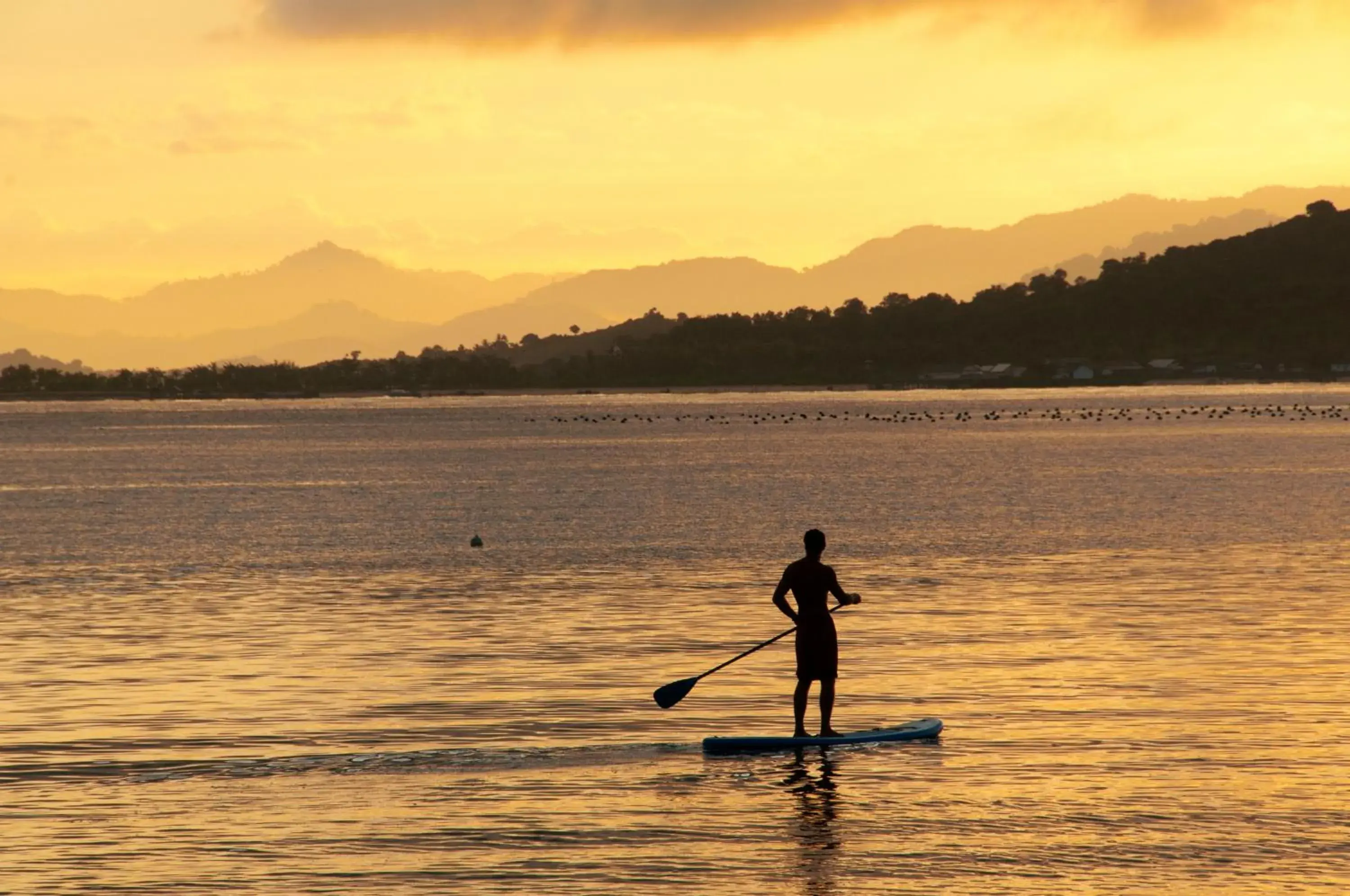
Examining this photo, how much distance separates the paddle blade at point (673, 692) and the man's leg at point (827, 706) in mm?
2348

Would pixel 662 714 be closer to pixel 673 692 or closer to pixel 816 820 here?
pixel 673 692

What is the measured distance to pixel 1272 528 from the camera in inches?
2504

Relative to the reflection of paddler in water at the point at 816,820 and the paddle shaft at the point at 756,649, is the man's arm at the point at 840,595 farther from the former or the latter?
the reflection of paddler in water at the point at 816,820

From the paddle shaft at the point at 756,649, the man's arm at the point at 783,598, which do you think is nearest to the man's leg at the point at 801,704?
the paddle shaft at the point at 756,649

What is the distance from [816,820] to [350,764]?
6183 millimetres

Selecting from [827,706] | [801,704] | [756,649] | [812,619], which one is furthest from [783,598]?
[827,706]

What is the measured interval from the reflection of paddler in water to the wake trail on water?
185 centimetres


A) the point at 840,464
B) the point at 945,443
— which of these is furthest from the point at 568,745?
the point at 945,443

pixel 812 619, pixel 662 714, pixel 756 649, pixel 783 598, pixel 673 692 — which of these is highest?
pixel 783 598

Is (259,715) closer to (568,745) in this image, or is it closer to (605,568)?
(568,745)

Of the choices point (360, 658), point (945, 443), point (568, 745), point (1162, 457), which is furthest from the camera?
point (945, 443)

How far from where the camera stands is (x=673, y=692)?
2572 cm

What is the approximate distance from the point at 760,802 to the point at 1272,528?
46887mm

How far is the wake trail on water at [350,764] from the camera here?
22359 millimetres
